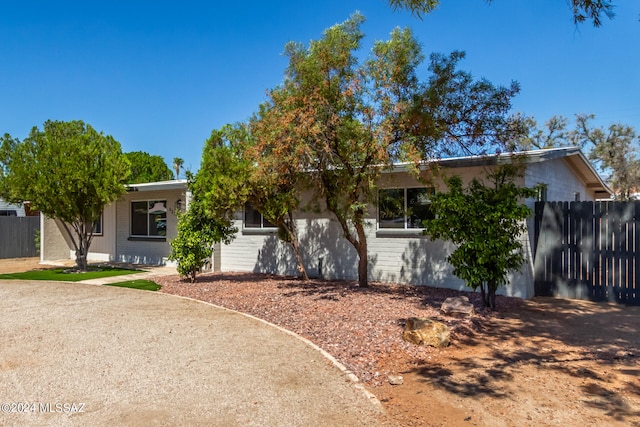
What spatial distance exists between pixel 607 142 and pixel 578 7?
33.1 m

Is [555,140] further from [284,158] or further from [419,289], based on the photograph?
[284,158]

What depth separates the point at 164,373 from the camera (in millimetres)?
4477

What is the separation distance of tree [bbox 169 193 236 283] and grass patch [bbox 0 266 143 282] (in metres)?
3.16

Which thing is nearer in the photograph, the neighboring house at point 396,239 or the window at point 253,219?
the neighboring house at point 396,239

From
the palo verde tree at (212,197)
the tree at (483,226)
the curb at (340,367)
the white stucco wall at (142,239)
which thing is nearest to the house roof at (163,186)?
the white stucco wall at (142,239)

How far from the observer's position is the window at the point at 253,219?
490 inches

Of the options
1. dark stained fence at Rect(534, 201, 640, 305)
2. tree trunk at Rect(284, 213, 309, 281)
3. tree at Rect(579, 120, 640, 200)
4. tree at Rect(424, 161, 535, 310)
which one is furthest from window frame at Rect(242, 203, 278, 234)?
tree at Rect(579, 120, 640, 200)

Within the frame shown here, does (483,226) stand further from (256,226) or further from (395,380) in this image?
(256,226)

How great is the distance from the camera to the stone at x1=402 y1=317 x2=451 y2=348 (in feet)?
17.9

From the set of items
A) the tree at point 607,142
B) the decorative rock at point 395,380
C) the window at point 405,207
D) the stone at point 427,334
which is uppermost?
the tree at point 607,142

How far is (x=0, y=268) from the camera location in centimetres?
1459

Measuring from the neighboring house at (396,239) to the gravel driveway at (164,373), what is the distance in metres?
4.30

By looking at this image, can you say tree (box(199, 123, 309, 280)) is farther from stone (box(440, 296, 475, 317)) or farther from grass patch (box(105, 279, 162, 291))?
stone (box(440, 296, 475, 317))

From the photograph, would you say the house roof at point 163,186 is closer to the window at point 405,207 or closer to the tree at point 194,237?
the tree at point 194,237
